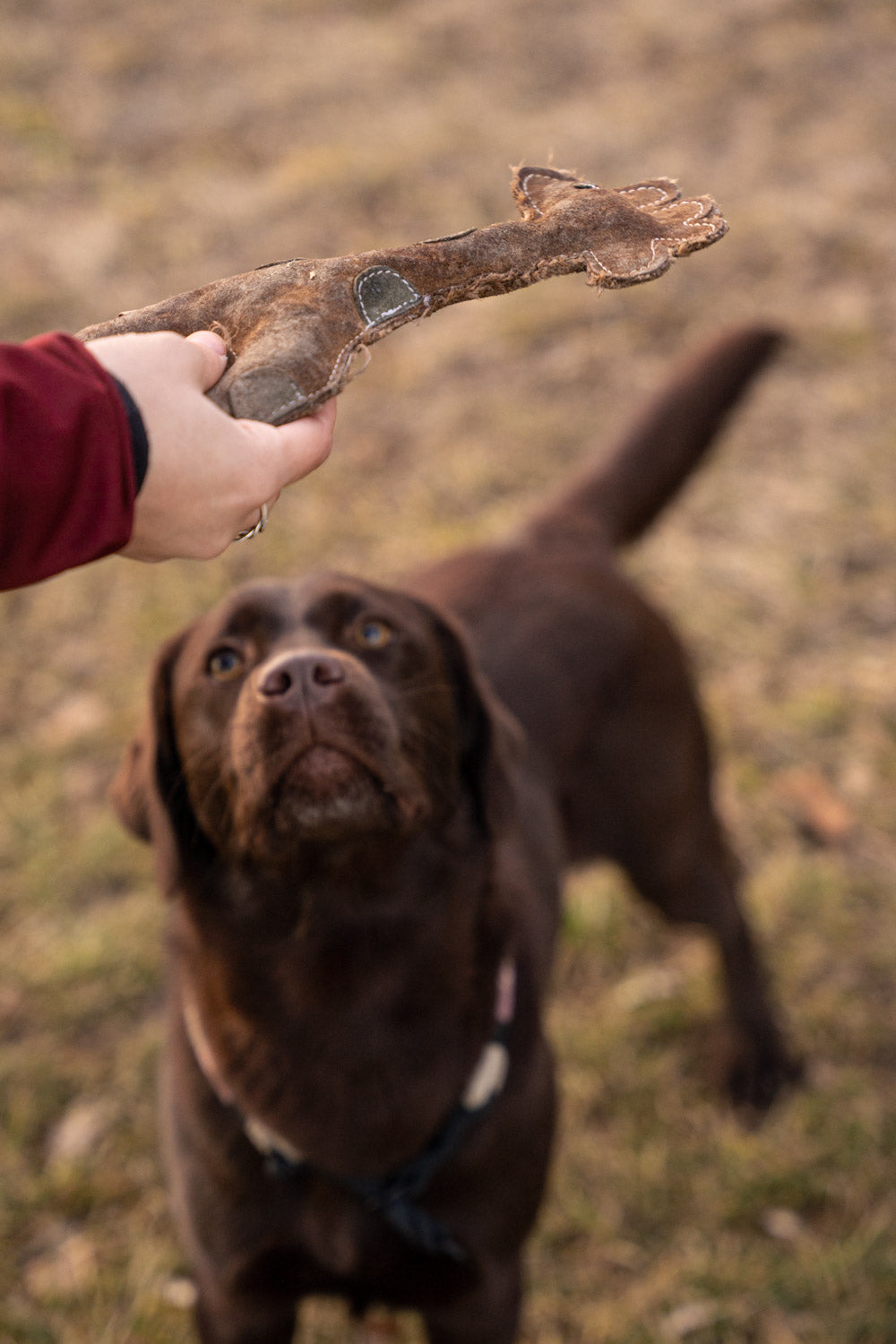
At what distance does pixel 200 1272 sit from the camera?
1928 millimetres

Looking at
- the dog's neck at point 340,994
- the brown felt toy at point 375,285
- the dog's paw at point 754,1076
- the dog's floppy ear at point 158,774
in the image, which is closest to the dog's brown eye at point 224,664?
the dog's floppy ear at point 158,774

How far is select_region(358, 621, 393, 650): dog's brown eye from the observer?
1837 millimetres

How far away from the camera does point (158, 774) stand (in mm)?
1889

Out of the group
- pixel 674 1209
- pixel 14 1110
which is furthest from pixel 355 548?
pixel 674 1209

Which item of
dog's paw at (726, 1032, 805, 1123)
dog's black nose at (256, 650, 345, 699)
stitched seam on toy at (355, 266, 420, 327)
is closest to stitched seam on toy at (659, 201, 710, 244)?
stitched seam on toy at (355, 266, 420, 327)

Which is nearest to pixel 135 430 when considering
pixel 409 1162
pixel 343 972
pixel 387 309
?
pixel 387 309

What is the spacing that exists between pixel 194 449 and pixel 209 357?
10 centimetres

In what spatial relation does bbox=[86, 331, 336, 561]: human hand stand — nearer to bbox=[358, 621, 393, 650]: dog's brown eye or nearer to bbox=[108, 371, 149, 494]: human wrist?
bbox=[108, 371, 149, 494]: human wrist

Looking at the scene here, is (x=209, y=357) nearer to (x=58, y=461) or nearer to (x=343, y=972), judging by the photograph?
(x=58, y=461)

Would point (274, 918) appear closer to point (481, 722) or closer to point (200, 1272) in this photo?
point (481, 722)

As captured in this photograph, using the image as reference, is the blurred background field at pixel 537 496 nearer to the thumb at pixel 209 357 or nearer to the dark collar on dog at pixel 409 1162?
the thumb at pixel 209 357

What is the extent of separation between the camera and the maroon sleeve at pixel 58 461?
103 cm

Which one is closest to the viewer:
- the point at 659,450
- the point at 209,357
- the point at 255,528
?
the point at 209,357

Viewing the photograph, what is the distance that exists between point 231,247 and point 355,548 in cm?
220
